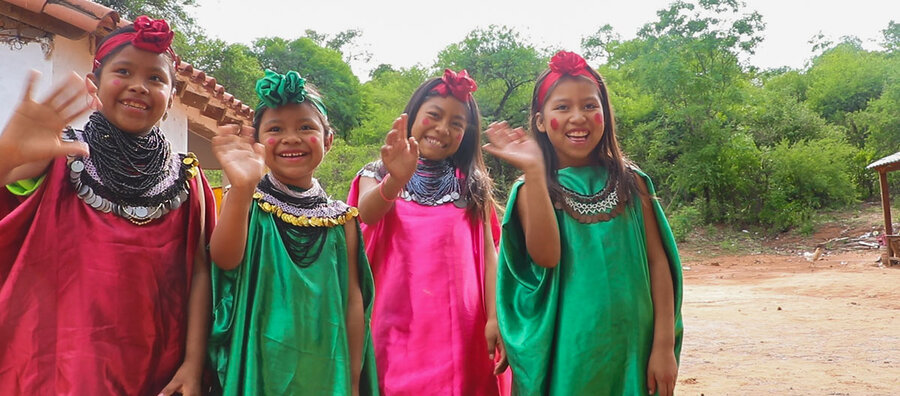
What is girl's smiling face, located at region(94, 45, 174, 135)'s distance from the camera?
1.88 m

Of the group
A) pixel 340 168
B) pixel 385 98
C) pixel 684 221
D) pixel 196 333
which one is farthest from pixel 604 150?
pixel 385 98

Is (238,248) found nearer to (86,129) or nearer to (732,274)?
(86,129)

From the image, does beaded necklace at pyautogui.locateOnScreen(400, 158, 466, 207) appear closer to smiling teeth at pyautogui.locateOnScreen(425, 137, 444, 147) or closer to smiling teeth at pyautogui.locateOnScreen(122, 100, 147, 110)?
smiling teeth at pyautogui.locateOnScreen(425, 137, 444, 147)

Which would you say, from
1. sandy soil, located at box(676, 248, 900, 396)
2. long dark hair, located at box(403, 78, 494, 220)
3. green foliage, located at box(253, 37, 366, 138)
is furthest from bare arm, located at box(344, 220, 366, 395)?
green foliage, located at box(253, 37, 366, 138)

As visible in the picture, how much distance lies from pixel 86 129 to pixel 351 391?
3.72 ft

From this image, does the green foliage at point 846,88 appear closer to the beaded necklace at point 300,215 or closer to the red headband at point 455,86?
the red headband at point 455,86

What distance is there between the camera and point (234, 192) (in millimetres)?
1856

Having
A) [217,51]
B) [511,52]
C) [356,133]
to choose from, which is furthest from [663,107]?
[217,51]

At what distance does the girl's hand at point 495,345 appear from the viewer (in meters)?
2.37

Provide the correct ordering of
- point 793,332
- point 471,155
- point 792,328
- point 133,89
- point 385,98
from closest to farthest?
1. point 133,89
2. point 471,155
3. point 793,332
4. point 792,328
5. point 385,98

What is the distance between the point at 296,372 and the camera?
1940 mm

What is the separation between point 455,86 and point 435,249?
0.68 metres

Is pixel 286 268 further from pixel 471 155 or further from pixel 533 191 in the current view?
pixel 471 155

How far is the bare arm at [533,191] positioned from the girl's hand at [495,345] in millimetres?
378
